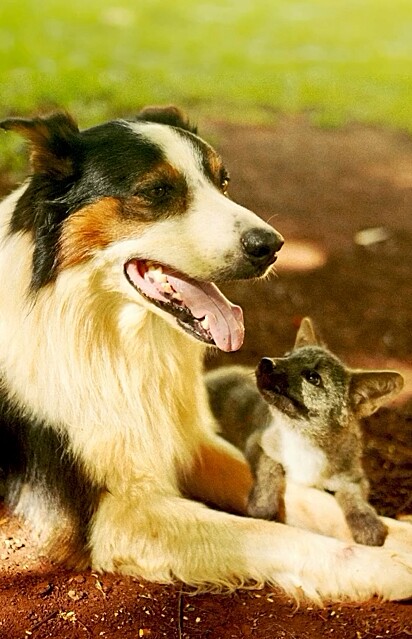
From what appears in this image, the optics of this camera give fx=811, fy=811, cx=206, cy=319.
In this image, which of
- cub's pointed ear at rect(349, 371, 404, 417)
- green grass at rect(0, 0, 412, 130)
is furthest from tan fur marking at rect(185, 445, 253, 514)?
green grass at rect(0, 0, 412, 130)

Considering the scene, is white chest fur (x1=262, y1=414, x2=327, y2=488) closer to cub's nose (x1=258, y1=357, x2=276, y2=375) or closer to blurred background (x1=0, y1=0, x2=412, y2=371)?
cub's nose (x1=258, y1=357, x2=276, y2=375)

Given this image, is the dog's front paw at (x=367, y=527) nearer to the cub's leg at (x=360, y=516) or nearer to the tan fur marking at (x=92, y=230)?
the cub's leg at (x=360, y=516)

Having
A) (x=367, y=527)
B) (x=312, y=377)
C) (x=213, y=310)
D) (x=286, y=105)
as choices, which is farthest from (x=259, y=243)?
(x=286, y=105)

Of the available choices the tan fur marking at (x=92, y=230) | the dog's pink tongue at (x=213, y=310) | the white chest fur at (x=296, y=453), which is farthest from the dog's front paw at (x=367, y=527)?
the tan fur marking at (x=92, y=230)

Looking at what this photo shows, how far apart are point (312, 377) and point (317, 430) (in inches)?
7.7

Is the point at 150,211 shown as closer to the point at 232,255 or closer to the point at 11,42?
the point at 232,255

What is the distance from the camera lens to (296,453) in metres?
3.10

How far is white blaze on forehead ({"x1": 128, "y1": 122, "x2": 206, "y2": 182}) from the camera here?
276cm

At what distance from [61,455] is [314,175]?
5690 mm

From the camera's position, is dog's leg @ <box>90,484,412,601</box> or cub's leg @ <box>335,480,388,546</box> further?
cub's leg @ <box>335,480,388,546</box>

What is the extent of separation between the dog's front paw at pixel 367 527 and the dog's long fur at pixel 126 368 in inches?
1.6

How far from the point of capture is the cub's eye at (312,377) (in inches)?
119

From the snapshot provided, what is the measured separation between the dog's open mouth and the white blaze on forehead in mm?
344

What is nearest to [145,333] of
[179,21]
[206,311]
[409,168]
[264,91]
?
[206,311]
